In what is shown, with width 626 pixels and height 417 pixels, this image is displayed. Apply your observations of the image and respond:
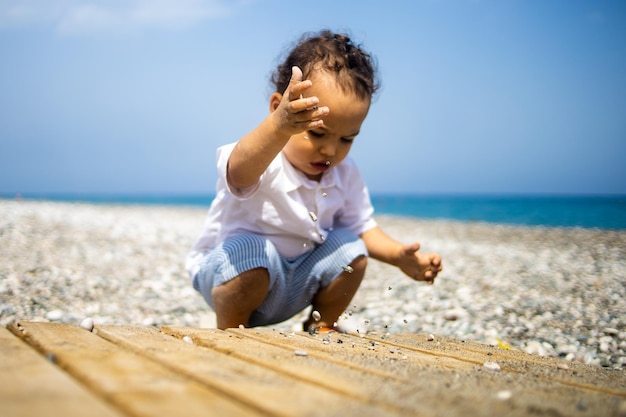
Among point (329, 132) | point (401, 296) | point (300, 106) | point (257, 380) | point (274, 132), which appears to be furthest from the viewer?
point (401, 296)

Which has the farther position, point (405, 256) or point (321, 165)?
point (405, 256)

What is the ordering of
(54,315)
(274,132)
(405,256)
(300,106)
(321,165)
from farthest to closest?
1. (54,315)
2. (405,256)
3. (321,165)
4. (274,132)
5. (300,106)

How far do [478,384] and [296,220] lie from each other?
6.59 feet

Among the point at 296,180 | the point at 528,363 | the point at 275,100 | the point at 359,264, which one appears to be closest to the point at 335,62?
the point at 275,100

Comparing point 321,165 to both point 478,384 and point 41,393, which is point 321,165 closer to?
point 478,384

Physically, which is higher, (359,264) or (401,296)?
(359,264)

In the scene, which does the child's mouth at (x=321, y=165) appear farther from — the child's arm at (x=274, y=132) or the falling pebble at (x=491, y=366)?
the falling pebble at (x=491, y=366)

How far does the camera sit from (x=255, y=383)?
59.1 inches

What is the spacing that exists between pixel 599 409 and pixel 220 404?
3.25 feet

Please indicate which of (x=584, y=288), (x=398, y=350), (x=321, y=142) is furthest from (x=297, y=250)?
(x=584, y=288)

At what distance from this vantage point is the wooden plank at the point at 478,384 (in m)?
1.41

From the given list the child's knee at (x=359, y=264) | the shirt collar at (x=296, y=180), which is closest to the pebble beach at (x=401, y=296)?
the child's knee at (x=359, y=264)

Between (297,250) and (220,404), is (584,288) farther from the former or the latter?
(220,404)

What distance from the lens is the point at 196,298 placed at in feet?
19.9
